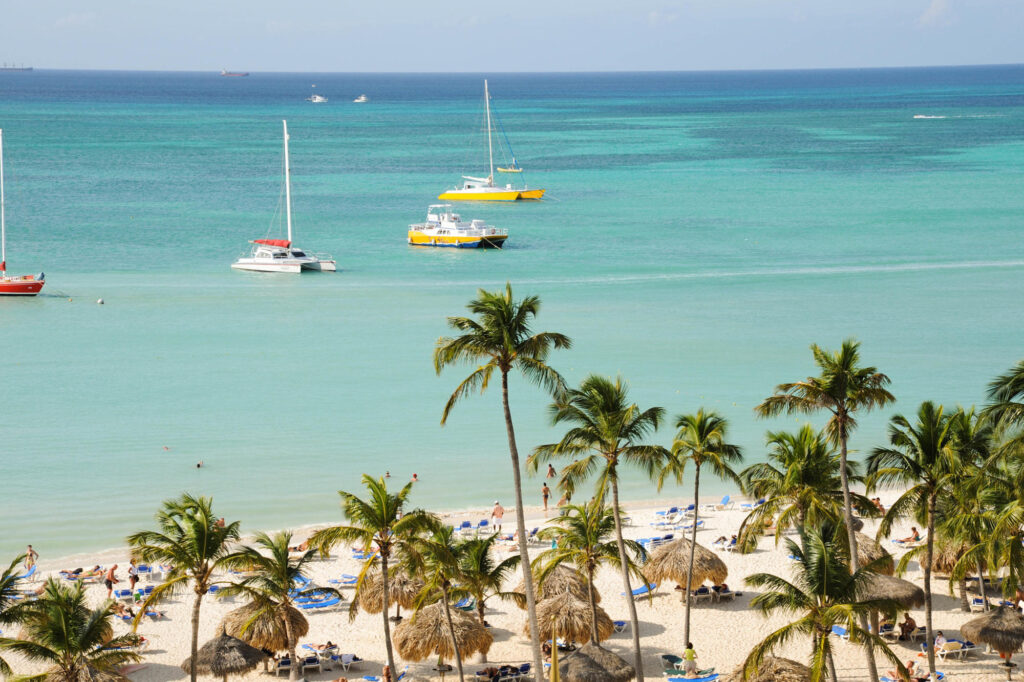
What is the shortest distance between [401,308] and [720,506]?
26031mm

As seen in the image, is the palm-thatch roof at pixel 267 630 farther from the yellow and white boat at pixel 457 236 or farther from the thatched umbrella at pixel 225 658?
the yellow and white boat at pixel 457 236

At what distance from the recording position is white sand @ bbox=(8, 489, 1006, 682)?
23203 millimetres

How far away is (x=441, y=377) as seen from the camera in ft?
152

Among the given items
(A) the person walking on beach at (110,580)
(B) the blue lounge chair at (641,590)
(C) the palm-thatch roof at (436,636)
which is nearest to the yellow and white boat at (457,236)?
(A) the person walking on beach at (110,580)

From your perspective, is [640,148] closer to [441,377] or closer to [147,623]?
[441,377]

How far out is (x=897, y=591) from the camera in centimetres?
2331

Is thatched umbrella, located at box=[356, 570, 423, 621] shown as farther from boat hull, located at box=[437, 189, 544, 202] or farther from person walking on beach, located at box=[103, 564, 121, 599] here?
boat hull, located at box=[437, 189, 544, 202]

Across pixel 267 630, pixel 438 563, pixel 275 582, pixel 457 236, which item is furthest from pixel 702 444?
pixel 457 236

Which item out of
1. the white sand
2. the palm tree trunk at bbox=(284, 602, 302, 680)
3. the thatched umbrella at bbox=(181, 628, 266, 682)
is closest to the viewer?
the thatched umbrella at bbox=(181, 628, 266, 682)

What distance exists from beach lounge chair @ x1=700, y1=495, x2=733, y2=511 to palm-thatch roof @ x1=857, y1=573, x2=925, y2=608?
10.0 m

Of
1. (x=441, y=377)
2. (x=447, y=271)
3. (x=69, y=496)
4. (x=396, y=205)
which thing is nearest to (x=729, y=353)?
(x=441, y=377)

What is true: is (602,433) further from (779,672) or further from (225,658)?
(225,658)

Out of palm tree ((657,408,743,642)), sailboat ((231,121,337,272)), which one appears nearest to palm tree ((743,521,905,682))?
palm tree ((657,408,743,642))

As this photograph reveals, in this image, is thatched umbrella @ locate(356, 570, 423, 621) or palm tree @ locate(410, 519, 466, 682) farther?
thatched umbrella @ locate(356, 570, 423, 621)
